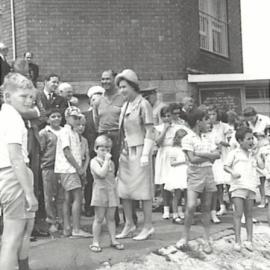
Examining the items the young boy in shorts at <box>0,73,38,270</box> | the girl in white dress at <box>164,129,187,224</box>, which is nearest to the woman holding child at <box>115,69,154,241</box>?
the girl in white dress at <box>164,129,187,224</box>

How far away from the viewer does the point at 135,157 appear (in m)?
7.18

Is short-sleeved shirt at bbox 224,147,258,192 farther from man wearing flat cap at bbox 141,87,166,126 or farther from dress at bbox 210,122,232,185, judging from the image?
man wearing flat cap at bbox 141,87,166,126

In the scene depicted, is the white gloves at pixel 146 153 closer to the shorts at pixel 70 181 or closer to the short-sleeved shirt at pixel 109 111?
the shorts at pixel 70 181

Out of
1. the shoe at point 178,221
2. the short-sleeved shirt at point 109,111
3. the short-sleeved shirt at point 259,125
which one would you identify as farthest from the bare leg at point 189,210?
the short-sleeved shirt at point 259,125

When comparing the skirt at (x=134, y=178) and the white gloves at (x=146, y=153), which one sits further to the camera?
the skirt at (x=134, y=178)

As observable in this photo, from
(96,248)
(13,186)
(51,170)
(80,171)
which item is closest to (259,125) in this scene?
(80,171)

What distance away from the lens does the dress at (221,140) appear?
9.27m

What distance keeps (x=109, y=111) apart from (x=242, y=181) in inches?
79.2

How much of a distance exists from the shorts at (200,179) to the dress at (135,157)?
536mm

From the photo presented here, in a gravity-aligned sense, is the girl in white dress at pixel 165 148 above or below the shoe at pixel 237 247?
above

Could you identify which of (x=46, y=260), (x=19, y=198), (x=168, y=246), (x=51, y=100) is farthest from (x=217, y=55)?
(x=19, y=198)

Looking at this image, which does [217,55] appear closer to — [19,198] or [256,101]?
[256,101]

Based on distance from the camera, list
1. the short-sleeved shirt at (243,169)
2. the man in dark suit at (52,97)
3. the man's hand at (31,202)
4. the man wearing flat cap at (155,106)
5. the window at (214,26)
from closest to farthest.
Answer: the man's hand at (31,202) < the short-sleeved shirt at (243,169) < the man in dark suit at (52,97) < the man wearing flat cap at (155,106) < the window at (214,26)

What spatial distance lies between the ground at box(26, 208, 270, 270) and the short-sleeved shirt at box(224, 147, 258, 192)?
797 millimetres
